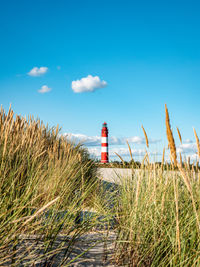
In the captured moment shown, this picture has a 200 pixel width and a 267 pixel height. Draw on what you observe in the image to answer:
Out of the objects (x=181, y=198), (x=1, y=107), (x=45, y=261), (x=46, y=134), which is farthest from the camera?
(x=46, y=134)

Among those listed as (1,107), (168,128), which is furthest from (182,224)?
(1,107)

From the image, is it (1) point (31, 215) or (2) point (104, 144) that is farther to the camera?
(2) point (104, 144)

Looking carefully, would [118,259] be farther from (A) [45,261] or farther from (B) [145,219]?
(A) [45,261]

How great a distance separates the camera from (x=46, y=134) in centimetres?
436

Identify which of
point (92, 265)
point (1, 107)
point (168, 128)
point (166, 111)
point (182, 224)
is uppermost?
point (1, 107)

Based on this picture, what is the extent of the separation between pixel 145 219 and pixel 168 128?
20.6 inches

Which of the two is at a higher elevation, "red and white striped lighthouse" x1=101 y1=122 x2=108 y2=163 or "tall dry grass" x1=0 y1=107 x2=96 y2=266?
"red and white striped lighthouse" x1=101 y1=122 x2=108 y2=163

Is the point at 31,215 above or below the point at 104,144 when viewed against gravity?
below

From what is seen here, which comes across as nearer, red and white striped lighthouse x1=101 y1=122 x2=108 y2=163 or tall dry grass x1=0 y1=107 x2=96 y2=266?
tall dry grass x1=0 y1=107 x2=96 y2=266

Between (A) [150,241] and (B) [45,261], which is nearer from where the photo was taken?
(B) [45,261]

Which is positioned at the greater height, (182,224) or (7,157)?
(7,157)

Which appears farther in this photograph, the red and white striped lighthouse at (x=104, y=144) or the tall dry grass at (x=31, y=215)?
the red and white striped lighthouse at (x=104, y=144)

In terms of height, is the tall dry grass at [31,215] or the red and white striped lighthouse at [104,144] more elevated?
the red and white striped lighthouse at [104,144]

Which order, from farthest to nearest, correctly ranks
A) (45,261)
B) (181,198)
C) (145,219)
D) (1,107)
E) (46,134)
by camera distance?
(46,134) → (1,107) → (181,198) → (145,219) → (45,261)
